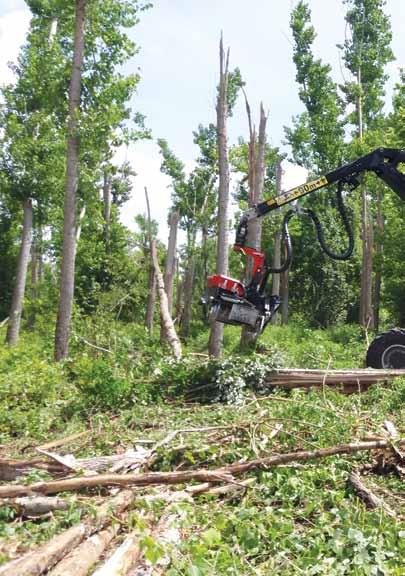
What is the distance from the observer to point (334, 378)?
852 cm

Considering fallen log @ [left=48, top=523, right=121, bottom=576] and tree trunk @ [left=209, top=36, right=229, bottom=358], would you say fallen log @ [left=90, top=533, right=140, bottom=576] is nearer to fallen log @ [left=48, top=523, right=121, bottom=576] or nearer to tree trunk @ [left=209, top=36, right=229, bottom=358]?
fallen log @ [left=48, top=523, right=121, bottom=576]

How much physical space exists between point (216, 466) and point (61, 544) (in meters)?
2.18

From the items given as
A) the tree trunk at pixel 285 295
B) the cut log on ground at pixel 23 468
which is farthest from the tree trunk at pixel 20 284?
the cut log on ground at pixel 23 468

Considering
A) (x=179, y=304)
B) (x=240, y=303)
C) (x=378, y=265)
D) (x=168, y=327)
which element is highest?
(x=378, y=265)

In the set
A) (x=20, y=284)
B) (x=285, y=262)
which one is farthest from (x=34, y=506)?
(x=20, y=284)

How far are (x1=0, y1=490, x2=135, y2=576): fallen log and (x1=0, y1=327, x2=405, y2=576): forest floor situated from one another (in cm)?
11

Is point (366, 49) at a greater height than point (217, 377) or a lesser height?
greater

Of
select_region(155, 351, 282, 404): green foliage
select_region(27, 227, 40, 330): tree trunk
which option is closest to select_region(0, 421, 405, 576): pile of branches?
select_region(155, 351, 282, 404): green foliage

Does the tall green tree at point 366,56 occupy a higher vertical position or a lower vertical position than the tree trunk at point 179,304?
higher

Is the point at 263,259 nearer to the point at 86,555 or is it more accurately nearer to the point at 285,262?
the point at 285,262

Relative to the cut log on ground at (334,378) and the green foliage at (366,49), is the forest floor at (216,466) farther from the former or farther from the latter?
the green foliage at (366,49)

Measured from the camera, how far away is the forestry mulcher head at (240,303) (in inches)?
345

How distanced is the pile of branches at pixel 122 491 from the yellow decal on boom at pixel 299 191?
14.3ft

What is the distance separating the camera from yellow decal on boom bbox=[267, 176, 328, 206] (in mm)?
9281
